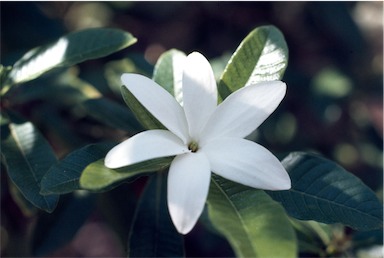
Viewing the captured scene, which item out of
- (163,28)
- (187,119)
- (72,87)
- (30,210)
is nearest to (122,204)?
(30,210)

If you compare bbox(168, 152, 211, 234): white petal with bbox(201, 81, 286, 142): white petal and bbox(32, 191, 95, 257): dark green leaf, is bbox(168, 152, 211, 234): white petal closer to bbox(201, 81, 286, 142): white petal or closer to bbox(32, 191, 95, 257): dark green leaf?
bbox(201, 81, 286, 142): white petal

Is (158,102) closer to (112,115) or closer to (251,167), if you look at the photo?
(251,167)

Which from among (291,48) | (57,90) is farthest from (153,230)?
(291,48)

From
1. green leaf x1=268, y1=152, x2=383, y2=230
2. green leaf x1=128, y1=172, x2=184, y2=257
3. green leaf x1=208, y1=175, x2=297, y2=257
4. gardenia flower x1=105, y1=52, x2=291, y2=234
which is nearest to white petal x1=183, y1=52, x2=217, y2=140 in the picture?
gardenia flower x1=105, y1=52, x2=291, y2=234

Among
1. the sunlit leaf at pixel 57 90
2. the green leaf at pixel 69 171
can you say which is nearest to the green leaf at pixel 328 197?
the green leaf at pixel 69 171

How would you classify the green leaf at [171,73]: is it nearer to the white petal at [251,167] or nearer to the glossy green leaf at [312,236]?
the white petal at [251,167]
